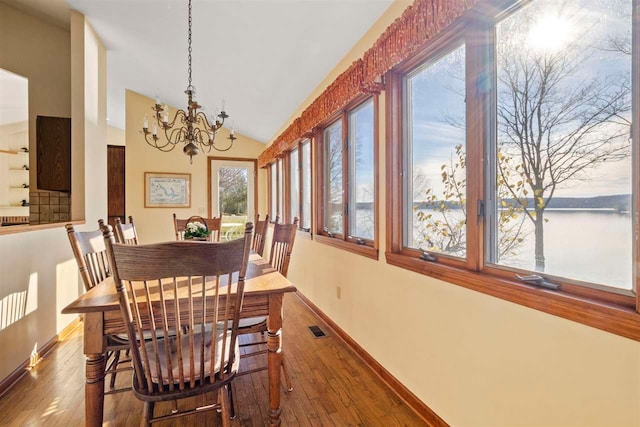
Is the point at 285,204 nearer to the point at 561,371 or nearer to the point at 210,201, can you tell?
the point at 210,201

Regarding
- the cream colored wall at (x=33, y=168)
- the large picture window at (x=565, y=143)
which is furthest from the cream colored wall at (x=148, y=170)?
the large picture window at (x=565, y=143)

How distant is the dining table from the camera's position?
130 centimetres

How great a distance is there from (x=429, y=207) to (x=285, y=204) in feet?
11.1

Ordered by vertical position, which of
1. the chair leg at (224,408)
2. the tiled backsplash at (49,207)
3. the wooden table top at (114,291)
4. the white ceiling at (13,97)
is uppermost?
the white ceiling at (13,97)

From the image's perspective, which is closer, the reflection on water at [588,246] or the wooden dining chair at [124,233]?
the reflection on water at [588,246]

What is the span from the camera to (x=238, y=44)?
3.07 metres

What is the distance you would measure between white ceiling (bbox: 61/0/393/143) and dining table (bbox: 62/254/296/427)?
1888 millimetres

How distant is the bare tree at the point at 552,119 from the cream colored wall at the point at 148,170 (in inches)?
222

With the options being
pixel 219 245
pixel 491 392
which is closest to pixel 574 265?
pixel 491 392

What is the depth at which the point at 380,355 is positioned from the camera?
2.14 meters

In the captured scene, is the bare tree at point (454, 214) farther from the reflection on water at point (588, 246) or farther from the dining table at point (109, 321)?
the dining table at point (109, 321)

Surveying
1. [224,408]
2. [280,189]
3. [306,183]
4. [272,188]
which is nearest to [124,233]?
[224,408]

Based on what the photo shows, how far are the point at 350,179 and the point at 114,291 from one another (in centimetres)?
196

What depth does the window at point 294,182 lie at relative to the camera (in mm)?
4598
